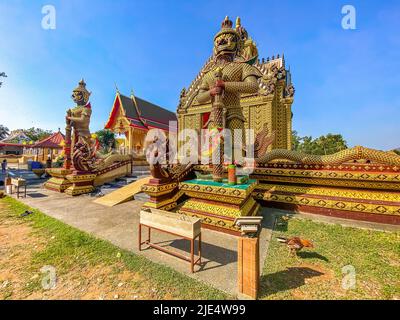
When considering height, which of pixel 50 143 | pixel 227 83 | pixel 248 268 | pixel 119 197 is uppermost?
pixel 50 143

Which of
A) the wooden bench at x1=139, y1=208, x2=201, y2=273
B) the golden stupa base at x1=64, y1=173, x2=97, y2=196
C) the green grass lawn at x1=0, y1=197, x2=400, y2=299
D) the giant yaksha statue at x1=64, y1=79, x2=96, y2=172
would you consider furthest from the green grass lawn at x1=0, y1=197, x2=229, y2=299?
the giant yaksha statue at x1=64, y1=79, x2=96, y2=172

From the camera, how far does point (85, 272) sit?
275 cm

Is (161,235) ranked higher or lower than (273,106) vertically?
lower

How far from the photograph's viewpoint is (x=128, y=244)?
3.58 m

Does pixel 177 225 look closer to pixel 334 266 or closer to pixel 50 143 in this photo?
pixel 334 266

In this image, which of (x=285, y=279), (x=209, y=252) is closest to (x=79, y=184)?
(x=209, y=252)

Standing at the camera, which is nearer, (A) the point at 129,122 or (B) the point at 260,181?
(B) the point at 260,181

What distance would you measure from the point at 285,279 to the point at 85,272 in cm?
328

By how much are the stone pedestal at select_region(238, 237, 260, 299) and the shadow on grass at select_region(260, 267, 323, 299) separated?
0.66ft

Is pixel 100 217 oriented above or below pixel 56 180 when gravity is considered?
below

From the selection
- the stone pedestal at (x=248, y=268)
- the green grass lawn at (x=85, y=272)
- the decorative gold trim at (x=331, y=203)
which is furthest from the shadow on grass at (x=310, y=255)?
the decorative gold trim at (x=331, y=203)

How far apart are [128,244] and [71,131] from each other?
9.57m
